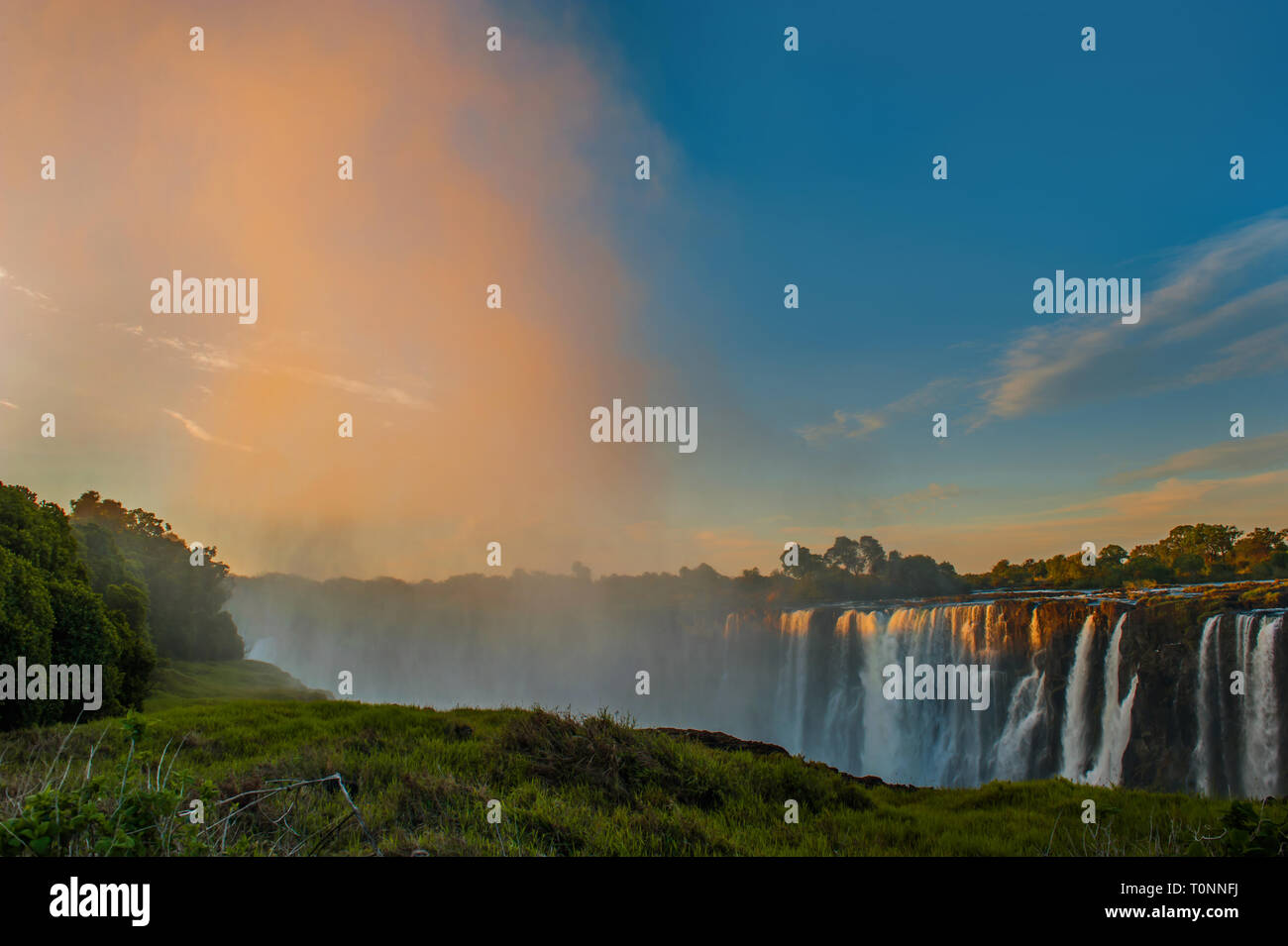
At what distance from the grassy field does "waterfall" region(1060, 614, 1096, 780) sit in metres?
26.0

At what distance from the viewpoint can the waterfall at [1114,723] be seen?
114ft

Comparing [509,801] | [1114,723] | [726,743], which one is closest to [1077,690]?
[1114,723]

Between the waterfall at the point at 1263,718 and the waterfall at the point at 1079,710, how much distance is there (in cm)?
658

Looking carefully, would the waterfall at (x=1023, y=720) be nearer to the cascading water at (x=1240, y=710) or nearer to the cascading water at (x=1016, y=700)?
the cascading water at (x=1016, y=700)

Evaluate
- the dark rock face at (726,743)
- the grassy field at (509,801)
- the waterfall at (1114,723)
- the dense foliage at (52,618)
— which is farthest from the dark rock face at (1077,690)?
the dense foliage at (52,618)

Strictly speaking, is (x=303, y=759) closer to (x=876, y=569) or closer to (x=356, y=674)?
(x=876, y=569)

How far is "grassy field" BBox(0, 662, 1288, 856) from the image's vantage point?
5645 millimetres

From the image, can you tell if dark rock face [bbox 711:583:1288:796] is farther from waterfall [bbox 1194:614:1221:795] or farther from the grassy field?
the grassy field

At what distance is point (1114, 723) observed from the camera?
3506 cm

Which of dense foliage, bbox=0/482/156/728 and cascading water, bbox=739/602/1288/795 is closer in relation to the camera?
dense foliage, bbox=0/482/156/728

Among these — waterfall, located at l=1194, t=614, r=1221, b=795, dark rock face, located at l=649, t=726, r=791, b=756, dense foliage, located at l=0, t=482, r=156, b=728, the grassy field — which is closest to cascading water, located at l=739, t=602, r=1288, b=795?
waterfall, located at l=1194, t=614, r=1221, b=795

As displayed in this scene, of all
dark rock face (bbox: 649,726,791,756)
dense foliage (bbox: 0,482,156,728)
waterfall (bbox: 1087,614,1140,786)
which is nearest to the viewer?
dark rock face (bbox: 649,726,791,756)

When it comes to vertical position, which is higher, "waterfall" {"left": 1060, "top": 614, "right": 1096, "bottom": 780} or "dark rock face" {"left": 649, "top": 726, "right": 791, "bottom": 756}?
"dark rock face" {"left": 649, "top": 726, "right": 791, "bottom": 756}
